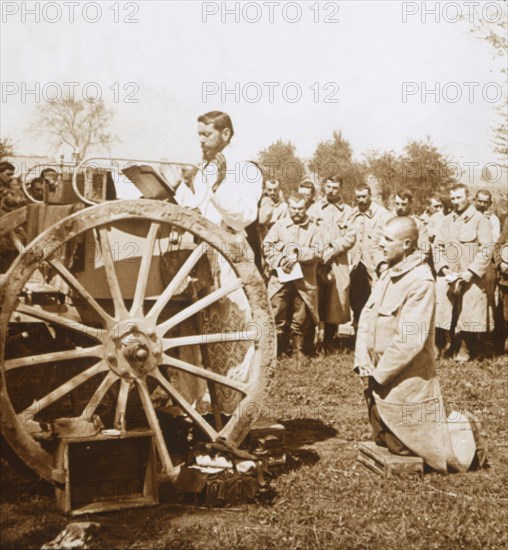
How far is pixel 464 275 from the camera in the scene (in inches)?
375

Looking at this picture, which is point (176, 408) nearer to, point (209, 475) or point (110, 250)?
point (209, 475)

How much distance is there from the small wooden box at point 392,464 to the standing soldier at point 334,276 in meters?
4.48

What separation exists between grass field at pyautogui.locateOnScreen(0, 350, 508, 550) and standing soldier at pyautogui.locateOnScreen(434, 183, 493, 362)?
361 centimetres

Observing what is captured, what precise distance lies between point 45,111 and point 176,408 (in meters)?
13.2

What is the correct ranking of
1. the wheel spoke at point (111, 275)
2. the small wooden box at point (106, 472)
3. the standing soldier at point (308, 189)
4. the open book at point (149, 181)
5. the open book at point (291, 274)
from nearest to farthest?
the small wooden box at point (106, 472), the wheel spoke at point (111, 275), the open book at point (149, 181), the open book at point (291, 274), the standing soldier at point (308, 189)

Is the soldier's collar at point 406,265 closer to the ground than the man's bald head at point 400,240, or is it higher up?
closer to the ground

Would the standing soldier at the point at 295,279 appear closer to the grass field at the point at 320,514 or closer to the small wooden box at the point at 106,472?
the grass field at the point at 320,514

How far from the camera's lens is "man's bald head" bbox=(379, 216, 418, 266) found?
525cm

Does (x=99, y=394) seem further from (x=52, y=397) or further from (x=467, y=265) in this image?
(x=467, y=265)

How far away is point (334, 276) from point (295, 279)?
852mm

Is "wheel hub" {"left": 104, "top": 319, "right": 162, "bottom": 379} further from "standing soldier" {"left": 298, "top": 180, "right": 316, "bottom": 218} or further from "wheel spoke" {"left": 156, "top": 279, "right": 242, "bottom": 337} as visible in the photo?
"standing soldier" {"left": 298, "top": 180, "right": 316, "bottom": 218}

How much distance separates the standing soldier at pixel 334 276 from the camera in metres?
9.89

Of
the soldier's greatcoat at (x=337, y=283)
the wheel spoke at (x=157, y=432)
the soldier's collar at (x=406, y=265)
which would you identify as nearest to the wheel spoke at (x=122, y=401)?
the wheel spoke at (x=157, y=432)

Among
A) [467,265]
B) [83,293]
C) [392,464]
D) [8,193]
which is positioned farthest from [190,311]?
[8,193]
